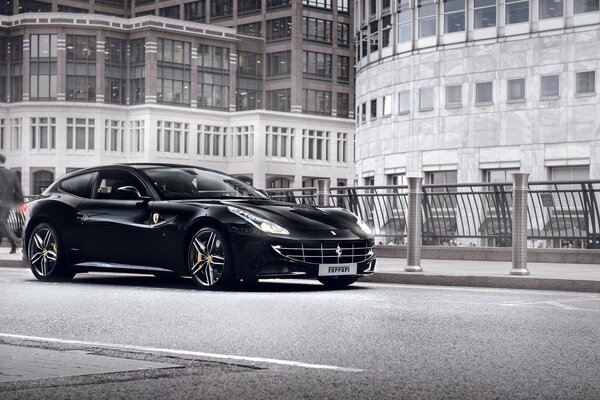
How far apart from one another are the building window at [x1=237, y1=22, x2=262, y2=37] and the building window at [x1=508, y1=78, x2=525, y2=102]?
160ft

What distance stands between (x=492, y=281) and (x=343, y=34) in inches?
3435

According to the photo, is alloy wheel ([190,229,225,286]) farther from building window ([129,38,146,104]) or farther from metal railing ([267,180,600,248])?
building window ([129,38,146,104])

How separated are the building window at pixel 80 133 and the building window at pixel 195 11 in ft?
63.0

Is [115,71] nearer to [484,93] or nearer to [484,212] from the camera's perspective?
[484,93]

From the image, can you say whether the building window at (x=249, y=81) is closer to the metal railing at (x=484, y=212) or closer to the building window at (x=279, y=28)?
the building window at (x=279, y=28)

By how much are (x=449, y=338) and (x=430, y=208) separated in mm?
12765

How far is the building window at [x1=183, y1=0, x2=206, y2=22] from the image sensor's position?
101062mm

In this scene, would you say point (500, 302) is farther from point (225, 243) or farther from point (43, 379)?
point (43, 379)

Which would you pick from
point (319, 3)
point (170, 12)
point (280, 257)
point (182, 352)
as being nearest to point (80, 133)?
point (170, 12)

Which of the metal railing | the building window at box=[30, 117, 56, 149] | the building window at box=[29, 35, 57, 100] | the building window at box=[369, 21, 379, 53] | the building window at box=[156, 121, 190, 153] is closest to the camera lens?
the metal railing

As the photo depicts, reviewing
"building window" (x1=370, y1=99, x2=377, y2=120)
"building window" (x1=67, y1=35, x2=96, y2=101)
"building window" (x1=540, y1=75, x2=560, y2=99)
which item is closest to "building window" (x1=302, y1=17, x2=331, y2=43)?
"building window" (x1=67, y1=35, x2=96, y2=101)

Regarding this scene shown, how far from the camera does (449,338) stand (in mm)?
7902

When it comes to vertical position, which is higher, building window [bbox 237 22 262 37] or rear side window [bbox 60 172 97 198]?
building window [bbox 237 22 262 37]

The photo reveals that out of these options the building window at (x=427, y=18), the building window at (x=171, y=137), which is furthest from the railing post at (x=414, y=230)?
the building window at (x=171, y=137)
